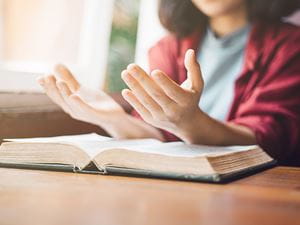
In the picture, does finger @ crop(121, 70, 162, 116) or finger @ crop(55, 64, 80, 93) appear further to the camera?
finger @ crop(55, 64, 80, 93)

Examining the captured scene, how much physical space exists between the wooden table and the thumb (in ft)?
0.54

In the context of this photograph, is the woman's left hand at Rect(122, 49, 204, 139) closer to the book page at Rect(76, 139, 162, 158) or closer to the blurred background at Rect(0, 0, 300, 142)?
the book page at Rect(76, 139, 162, 158)

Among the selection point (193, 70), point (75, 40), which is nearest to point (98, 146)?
point (193, 70)

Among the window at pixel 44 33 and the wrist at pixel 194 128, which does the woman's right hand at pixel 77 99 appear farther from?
the window at pixel 44 33

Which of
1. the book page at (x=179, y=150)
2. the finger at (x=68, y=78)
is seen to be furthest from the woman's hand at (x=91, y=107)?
the book page at (x=179, y=150)

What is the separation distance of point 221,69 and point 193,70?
44 cm

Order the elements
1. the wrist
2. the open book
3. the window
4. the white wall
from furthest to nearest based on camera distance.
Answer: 1. the window
2. the white wall
3. the wrist
4. the open book

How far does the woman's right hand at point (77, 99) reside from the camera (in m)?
1.08

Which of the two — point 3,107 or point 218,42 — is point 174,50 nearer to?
point 218,42

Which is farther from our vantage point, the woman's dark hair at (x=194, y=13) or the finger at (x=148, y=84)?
the woman's dark hair at (x=194, y=13)

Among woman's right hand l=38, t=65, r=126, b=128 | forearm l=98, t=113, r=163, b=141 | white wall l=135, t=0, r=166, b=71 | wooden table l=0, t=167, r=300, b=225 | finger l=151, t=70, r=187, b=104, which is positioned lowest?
forearm l=98, t=113, r=163, b=141

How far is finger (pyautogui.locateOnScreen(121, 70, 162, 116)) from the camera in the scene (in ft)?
2.92

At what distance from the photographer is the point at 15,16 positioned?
5.21 ft

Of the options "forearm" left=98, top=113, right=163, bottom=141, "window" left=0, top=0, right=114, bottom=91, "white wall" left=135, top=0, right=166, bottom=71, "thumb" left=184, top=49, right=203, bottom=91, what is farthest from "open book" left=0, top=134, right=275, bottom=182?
"window" left=0, top=0, right=114, bottom=91
